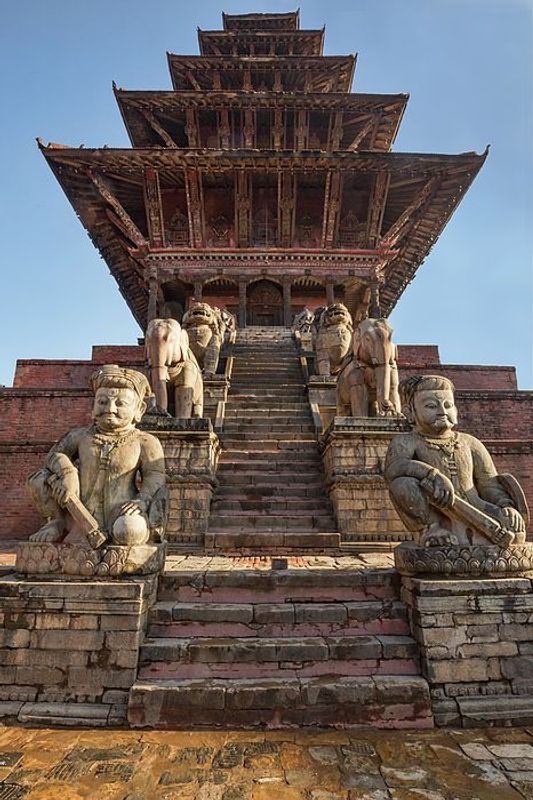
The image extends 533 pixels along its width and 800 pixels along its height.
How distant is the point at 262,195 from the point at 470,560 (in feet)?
67.3

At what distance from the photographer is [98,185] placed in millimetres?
18062

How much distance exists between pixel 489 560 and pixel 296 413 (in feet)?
18.5

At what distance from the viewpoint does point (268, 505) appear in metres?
6.40

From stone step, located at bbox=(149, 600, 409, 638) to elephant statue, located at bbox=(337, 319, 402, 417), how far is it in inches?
145

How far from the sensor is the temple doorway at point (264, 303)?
20.7 meters

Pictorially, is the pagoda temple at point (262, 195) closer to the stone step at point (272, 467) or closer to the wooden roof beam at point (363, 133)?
the wooden roof beam at point (363, 133)

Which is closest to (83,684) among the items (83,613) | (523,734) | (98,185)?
(83,613)

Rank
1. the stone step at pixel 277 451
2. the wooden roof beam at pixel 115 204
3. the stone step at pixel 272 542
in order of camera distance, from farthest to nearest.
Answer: the wooden roof beam at pixel 115 204 → the stone step at pixel 277 451 → the stone step at pixel 272 542

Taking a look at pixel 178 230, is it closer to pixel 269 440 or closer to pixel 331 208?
pixel 331 208

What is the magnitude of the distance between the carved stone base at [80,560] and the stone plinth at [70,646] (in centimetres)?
8

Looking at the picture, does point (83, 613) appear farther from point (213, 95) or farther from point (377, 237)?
point (213, 95)

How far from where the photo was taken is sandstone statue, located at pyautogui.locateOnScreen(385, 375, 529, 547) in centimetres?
355

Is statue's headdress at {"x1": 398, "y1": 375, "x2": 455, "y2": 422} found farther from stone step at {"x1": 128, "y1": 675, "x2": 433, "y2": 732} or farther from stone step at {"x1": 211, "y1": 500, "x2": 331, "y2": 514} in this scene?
stone step at {"x1": 211, "y1": 500, "x2": 331, "y2": 514}

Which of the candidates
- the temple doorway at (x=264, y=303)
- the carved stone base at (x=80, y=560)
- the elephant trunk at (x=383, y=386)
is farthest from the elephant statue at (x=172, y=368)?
the temple doorway at (x=264, y=303)
